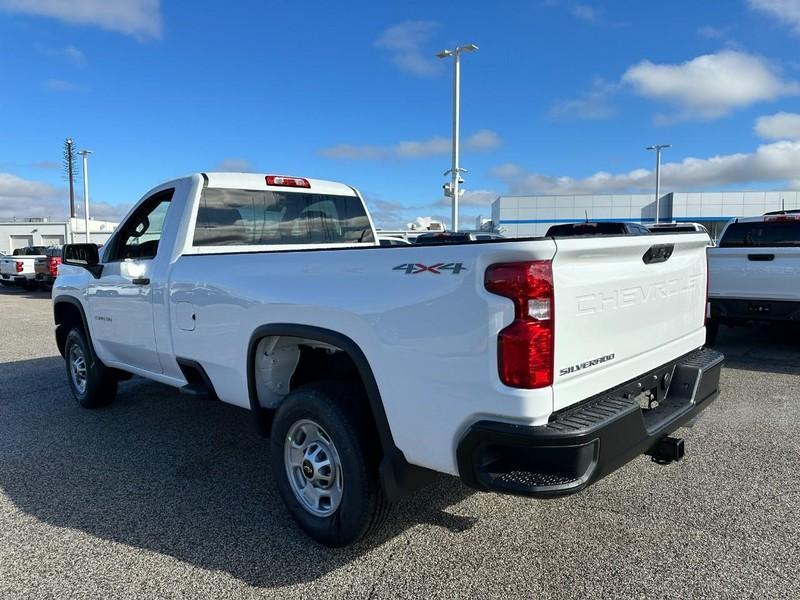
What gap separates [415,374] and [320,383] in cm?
79

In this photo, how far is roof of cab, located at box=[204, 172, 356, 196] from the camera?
4532mm

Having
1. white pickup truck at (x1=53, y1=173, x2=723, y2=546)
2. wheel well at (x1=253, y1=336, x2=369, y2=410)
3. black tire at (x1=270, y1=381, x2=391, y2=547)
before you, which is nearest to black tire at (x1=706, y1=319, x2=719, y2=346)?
white pickup truck at (x1=53, y1=173, x2=723, y2=546)

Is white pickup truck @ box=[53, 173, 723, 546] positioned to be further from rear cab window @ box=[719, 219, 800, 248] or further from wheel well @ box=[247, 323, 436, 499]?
rear cab window @ box=[719, 219, 800, 248]

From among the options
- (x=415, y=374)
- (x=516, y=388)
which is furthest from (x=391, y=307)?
(x=516, y=388)

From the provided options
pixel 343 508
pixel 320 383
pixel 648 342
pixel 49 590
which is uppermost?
pixel 648 342

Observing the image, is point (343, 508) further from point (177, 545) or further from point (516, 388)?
point (516, 388)

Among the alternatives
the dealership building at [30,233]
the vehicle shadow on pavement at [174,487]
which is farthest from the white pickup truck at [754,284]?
the dealership building at [30,233]

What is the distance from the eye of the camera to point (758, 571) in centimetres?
287

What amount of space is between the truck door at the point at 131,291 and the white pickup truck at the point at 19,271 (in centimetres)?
1858

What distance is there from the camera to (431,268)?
2504 millimetres

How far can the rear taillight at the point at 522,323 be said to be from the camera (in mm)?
2318

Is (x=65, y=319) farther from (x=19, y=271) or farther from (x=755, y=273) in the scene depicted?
(x=19, y=271)

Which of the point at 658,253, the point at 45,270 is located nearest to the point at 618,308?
the point at 658,253

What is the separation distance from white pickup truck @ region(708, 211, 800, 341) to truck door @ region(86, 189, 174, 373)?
262 inches
